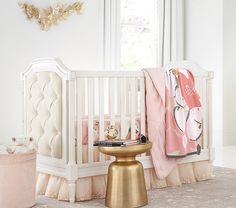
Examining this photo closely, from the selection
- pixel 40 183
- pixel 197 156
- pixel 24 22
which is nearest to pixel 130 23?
pixel 24 22

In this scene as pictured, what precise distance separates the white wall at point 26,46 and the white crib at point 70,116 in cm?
101

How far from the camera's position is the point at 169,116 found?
9.38 feet

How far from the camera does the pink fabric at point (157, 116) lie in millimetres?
2814

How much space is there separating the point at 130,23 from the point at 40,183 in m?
2.88

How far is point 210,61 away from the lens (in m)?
5.27

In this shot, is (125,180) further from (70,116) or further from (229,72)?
(229,72)

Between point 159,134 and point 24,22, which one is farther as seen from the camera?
point 24,22

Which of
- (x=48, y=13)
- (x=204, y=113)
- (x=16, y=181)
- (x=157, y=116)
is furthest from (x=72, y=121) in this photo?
(x=48, y=13)

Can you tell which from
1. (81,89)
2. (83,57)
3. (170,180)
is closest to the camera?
(81,89)

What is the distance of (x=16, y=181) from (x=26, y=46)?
206 centimetres

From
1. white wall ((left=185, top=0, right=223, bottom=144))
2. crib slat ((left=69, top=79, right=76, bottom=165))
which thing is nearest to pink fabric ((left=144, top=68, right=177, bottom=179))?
crib slat ((left=69, top=79, right=76, bottom=165))

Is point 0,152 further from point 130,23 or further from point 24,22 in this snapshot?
point 130,23

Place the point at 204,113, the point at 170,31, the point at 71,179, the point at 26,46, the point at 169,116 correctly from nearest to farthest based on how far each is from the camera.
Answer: the point at 71,179 < the point at 169,116 < the point at 204,113 < the point at 26,46 < the point at 170,31

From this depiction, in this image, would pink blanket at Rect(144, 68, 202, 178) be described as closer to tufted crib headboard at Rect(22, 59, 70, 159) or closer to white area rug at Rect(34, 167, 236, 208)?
white area rug at Rect(34, 167, 236, 208)
